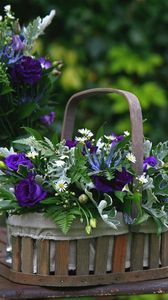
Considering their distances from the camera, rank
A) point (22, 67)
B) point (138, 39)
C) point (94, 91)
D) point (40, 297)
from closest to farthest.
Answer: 1. point (40, 297)
2. point (94, 91)
3. point (22, 67)
4. point (138, 39)

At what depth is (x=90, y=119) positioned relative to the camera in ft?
9.43

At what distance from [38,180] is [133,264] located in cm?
26

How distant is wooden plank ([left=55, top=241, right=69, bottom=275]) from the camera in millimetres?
1308

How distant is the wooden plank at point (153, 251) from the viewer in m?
1.38

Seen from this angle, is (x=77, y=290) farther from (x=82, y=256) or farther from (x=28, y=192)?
(x=28, y=192)

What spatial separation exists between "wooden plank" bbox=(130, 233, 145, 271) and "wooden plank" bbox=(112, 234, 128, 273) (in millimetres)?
24

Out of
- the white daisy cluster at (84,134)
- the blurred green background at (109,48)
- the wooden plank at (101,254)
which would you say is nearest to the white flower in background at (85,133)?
the white daisy cluster at (84,134)

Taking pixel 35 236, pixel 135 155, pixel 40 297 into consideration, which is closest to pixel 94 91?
pixel 135 155

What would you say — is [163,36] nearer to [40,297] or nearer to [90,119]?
[90,119]

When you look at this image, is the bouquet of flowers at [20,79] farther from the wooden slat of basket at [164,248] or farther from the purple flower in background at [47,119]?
the wooden slat of basket at [164,248]

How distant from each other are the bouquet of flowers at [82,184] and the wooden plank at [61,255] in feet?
0.16

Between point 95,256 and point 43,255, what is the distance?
0.10 metres

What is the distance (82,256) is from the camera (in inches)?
51.9

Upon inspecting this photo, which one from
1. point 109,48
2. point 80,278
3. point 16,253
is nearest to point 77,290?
point 80,278
